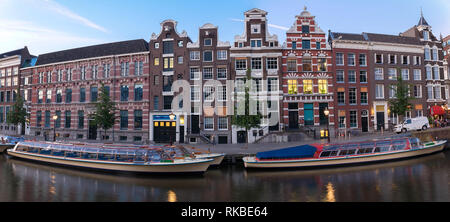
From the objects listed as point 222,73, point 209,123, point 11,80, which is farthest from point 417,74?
point 11,80

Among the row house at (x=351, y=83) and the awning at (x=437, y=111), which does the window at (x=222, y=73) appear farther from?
the awning at (x=437, y=111)

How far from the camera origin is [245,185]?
14.8m

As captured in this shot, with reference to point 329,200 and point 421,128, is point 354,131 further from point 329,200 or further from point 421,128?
point 329,200

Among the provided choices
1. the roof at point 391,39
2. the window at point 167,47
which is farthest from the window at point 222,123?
the roof at point 391,39

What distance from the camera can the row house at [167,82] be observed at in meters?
32.7

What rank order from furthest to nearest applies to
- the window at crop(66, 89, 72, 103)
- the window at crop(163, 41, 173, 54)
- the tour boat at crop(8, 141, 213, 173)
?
the window at crop(66, 89, 72, 103), the window at crop(163, 41, 173, 54), the tour boat at crop(8, 141, 213, 173)

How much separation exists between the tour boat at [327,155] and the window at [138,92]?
22.8 meters

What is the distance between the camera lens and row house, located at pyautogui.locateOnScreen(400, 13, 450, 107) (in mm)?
37219

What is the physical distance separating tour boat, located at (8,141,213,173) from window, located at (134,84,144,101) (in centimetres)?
1441

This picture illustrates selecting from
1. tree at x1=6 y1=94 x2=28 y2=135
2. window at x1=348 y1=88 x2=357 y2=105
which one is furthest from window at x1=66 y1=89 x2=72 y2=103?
window at x1=348 y1=88 x2=357 y2=105

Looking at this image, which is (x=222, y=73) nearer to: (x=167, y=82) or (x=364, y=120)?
(x=167, y=82)

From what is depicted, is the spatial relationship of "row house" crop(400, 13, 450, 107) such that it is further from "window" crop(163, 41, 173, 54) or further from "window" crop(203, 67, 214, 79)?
"window" crop(163, 41, 173, 54)
